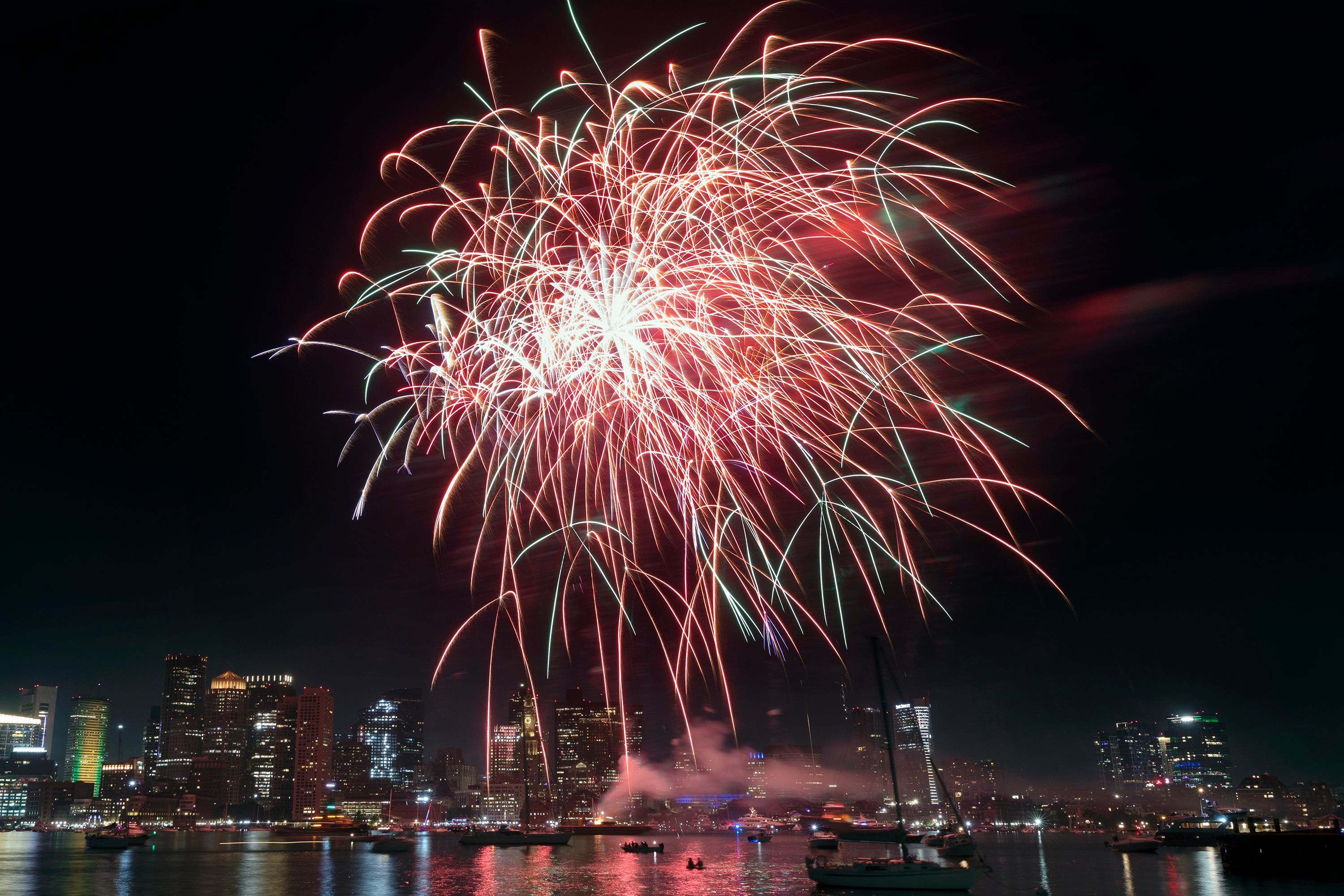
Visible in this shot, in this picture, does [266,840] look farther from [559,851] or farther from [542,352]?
[542,352]

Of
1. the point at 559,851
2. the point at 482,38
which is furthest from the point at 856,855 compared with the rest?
the point at 482,38

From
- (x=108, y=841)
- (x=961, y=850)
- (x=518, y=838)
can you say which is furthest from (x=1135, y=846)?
(x=108, y=841)

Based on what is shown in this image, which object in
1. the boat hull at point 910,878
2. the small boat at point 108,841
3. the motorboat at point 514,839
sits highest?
the boat hull at point 910,878

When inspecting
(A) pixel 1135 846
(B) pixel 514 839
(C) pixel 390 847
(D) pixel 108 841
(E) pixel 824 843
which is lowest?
(A) pixel 1135 846

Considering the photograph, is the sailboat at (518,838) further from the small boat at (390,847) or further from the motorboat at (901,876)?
the motorboat at (901,876)

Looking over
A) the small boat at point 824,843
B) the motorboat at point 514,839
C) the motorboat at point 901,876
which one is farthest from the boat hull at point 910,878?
the motorboat at point 514,839

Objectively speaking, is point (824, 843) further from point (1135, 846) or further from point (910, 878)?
point (910, 878)
